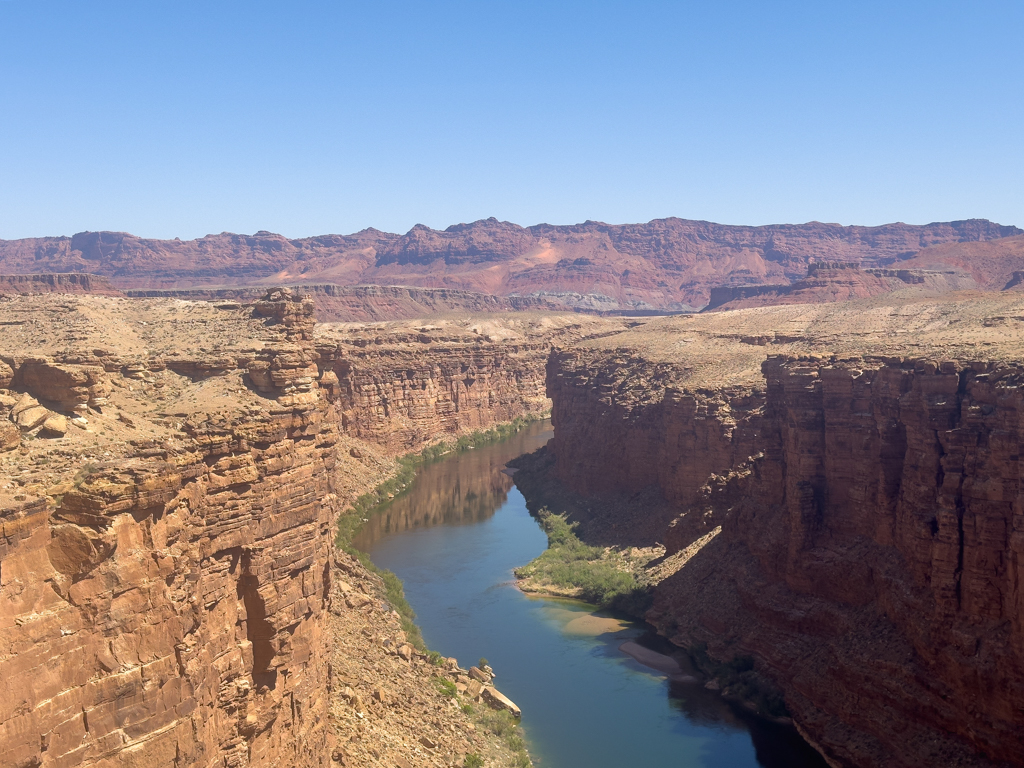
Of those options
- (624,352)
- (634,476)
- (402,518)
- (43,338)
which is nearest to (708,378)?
(634,476)

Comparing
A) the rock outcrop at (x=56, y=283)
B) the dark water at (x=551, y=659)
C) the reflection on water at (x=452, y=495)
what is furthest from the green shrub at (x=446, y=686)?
the rock outcrop at (x=56, y=283)

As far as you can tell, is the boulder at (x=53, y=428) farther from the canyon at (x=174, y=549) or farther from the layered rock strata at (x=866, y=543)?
the layered rock strata at (x=866, y=543)

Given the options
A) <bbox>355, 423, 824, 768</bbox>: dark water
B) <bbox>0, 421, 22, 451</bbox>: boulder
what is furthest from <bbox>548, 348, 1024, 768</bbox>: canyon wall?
<bbox>0, 421, 22, 451</bbox>: boulder

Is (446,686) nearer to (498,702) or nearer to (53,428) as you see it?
(498,702)

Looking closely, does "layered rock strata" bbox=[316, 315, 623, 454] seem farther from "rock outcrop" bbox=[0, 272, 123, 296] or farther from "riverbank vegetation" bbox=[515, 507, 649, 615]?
"rock outcrop" bbox=[0, 272, 123, 296]

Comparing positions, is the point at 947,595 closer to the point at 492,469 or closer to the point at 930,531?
the point at 930,531

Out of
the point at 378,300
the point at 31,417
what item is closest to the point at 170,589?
the point at 31,417
